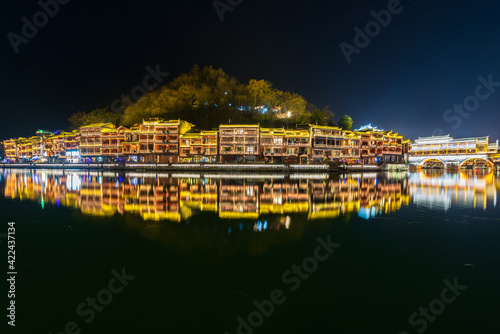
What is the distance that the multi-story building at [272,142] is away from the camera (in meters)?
61.7

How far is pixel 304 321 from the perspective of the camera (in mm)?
4973

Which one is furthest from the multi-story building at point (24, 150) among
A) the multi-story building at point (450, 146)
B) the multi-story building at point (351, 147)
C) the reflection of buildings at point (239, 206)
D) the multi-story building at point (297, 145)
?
the multi-story building at point (450, 146)

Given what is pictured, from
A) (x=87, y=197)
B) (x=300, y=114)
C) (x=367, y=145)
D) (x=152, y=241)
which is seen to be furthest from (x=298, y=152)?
→ (x=152, y=241)

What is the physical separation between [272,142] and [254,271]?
5581 cm

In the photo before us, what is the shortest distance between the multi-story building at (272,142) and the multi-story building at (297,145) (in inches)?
63.5

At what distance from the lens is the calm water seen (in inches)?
198

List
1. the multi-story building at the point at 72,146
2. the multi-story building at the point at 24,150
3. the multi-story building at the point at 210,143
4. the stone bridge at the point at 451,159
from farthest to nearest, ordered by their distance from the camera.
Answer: the multi-story building at the point at 24,150 < the stone bridge at the point at 451,159 < the multi-story building at the point at 72,146 < the multi-story building at the point at 210,143

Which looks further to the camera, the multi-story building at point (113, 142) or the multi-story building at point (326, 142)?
the multi-story building at point (113, 142)

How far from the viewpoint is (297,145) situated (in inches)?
2479

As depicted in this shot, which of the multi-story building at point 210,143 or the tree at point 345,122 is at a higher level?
the tree at point 345,122

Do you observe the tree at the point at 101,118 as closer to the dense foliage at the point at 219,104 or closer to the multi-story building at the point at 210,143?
the dense foliage at the point at 219,104

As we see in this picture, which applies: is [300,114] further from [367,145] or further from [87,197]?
[87,197]

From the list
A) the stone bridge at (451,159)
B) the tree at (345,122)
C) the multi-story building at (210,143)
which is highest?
the tree at (345,122)

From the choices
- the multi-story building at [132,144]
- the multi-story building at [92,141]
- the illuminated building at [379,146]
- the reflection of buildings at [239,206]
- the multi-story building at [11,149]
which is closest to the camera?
the reflection of buildings at [239,206]
